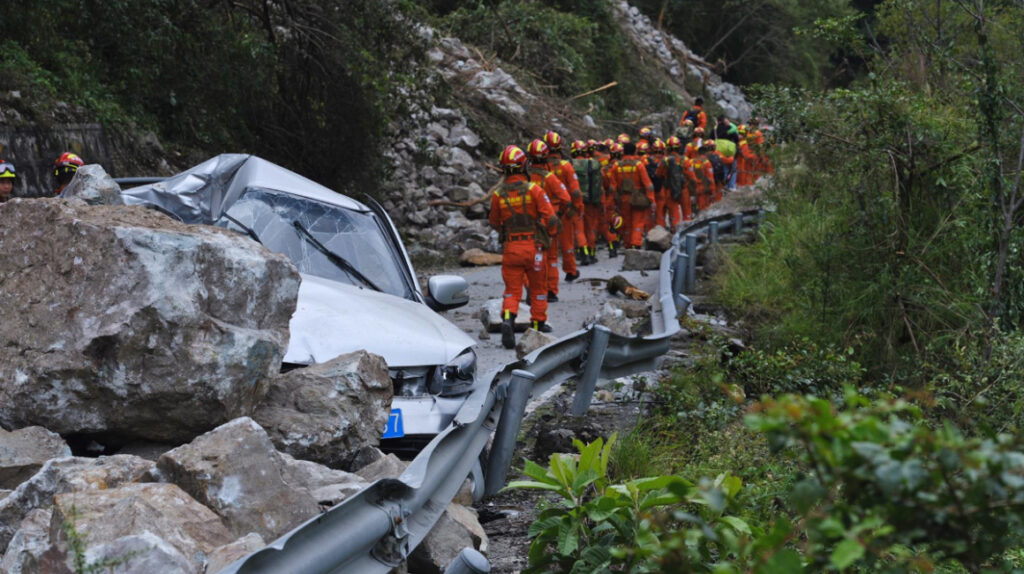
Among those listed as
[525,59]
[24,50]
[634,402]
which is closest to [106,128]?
[24,50]

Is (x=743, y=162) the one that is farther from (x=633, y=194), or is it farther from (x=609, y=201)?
(x=633, y=194)

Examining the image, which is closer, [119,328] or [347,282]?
[119,328]

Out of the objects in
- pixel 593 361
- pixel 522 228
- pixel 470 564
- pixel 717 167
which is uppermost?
pixel 470 564

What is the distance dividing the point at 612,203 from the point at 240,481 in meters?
17.7

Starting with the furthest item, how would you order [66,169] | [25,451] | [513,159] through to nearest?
1. [513,159]
2. [66,169]
3. [25,451]

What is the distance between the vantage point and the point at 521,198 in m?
12.5

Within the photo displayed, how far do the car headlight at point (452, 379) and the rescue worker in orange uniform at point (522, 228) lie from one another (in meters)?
5.74

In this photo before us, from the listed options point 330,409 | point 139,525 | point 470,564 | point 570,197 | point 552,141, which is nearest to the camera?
point 139,525

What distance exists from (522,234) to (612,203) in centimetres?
878

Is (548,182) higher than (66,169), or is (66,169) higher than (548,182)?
(66,169)

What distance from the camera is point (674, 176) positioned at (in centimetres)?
2308

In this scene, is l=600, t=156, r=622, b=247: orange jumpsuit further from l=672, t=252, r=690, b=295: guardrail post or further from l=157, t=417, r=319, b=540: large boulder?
l=157, t=417, r=319, b=540: large boulder

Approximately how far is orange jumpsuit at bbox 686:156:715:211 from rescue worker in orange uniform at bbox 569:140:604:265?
4.81 m

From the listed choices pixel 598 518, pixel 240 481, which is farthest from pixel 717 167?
pixel 240 481
